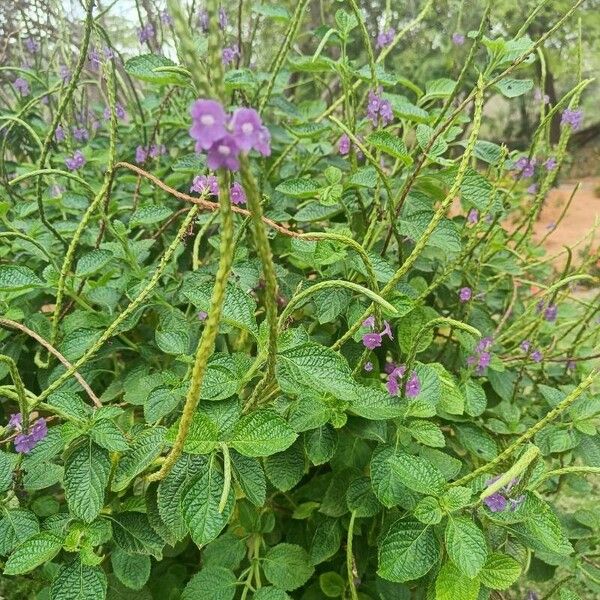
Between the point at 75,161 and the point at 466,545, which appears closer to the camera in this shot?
the point at 466,545

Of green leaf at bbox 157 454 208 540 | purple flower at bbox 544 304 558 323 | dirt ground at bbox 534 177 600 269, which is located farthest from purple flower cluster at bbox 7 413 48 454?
dirt ground at bbox 534 177 600 269

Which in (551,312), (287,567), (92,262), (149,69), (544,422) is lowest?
(287,567)

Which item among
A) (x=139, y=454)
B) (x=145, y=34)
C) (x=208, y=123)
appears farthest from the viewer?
(x=145, y=34)

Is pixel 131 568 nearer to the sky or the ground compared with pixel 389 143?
nearer to the ground

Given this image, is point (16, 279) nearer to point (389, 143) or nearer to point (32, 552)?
point (32, 552)

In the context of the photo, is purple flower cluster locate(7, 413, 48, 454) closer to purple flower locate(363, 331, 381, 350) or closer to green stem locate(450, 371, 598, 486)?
purple flower locate(363, 331, 381, 350)

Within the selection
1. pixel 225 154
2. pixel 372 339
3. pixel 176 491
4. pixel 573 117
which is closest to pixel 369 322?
pixel 372 339

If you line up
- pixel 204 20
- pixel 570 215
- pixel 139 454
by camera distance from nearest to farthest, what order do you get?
pixel 139 454 → pixel 204 20 → pixel 570 215
